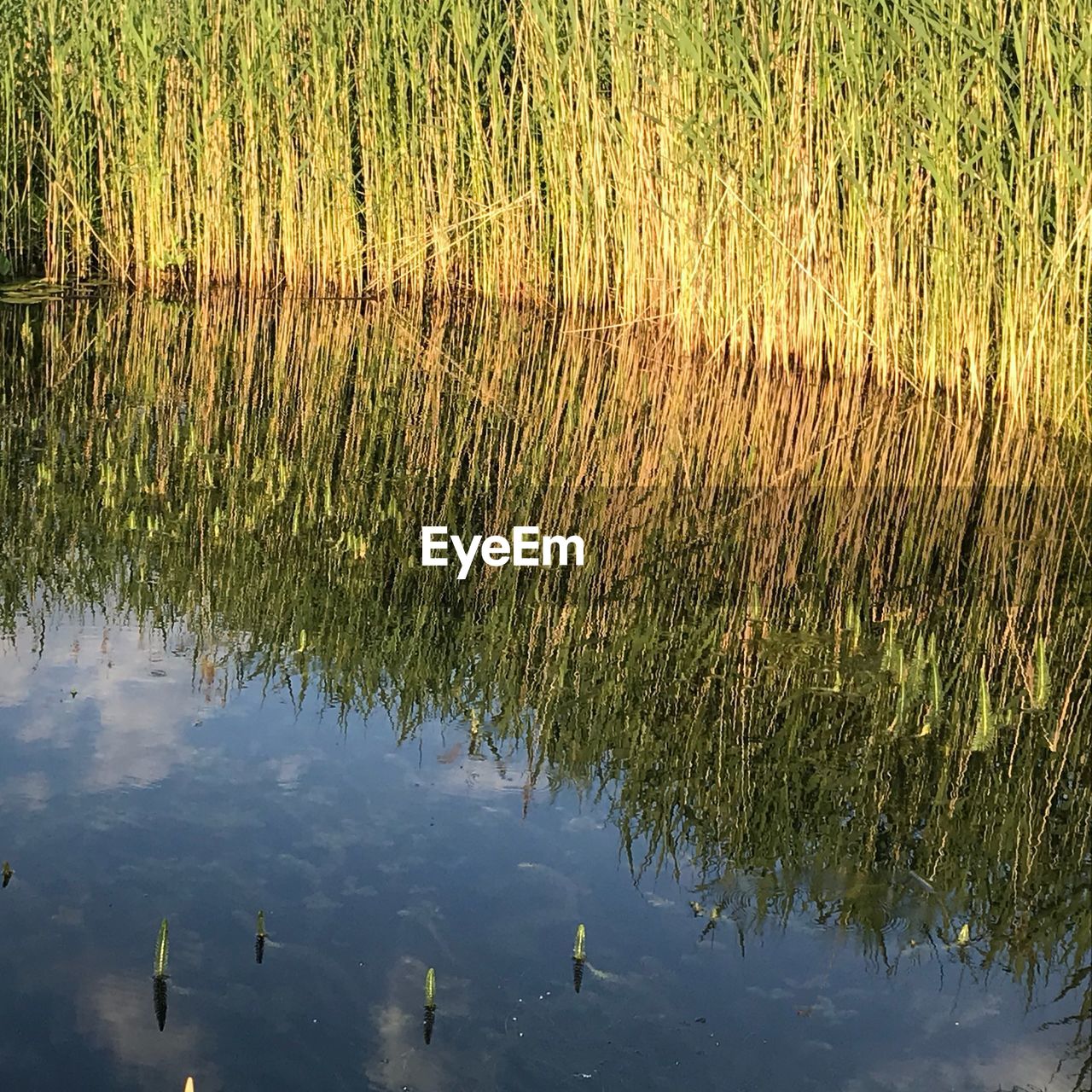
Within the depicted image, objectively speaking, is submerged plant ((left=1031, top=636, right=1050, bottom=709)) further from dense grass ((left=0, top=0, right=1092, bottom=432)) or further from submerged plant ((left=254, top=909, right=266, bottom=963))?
dense grass ((left=0, top=0, right=1092, bottom=432))

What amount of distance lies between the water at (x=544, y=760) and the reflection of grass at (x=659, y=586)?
15 millimetres

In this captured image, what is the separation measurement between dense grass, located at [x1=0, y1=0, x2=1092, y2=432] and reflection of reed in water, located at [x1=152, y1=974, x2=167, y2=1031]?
163 inches

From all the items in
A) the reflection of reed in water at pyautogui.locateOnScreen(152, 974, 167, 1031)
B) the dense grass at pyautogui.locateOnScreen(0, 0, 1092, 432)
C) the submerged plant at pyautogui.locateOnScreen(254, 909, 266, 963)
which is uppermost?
the dense grass at pyautogui.locateOnScreen(0, 0, 1092, 432)

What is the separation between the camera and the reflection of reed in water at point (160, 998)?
102 inches

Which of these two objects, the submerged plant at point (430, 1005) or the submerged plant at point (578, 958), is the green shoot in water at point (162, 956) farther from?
the submerged plant at point (578, 958)

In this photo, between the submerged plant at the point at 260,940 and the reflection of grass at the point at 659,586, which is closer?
the submerged plant at the point at 260,940

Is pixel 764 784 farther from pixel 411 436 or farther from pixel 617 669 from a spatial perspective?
pixel 411 436

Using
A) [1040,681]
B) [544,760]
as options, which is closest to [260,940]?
[544,760]

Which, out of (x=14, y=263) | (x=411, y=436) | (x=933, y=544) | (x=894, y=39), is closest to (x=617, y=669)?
(x=933, y=544)

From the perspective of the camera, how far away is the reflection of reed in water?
8.50 ft

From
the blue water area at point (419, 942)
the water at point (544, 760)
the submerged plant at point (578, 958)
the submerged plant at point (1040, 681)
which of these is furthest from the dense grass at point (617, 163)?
the submerged plant at point (578, 958)

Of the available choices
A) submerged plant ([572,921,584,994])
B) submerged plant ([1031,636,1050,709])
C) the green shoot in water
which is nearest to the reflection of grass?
submerged plant ([1031,636,1050,709])

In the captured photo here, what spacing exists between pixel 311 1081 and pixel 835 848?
1.14m

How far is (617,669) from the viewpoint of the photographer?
4.05 meters
